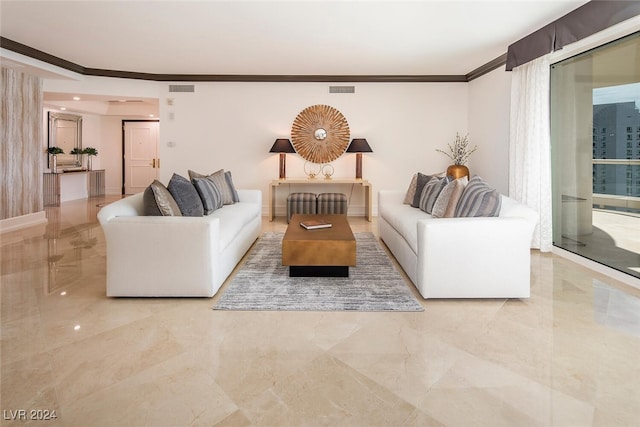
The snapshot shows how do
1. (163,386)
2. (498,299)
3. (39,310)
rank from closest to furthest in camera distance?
(163,386) → (39,310) → (498,299)

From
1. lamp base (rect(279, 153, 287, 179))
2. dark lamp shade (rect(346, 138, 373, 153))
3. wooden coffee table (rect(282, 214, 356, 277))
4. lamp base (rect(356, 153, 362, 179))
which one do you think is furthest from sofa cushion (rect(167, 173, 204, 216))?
lamp base (rect(356, 153, 362, 179))

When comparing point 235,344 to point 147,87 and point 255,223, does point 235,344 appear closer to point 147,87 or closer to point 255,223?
point 255,223

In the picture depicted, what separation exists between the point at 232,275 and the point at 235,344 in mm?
1426

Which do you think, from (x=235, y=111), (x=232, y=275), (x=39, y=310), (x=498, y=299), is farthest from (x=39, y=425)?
(x=235, y=111)

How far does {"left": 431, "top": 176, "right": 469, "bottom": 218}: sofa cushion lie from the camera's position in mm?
3586

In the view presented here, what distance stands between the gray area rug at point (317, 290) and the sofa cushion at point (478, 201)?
2.56ft

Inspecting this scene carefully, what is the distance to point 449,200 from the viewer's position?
3.69 m

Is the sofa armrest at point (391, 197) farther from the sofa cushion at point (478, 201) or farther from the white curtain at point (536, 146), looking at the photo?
the sofa cushion at point (478, 201)

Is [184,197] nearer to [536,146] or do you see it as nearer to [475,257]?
[475,257]

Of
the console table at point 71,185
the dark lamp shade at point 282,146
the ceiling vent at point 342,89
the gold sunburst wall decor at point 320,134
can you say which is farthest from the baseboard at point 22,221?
the ceiling vent at point 342,89

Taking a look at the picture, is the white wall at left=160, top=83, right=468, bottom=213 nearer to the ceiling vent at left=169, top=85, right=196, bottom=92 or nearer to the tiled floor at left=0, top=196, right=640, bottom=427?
the ceiling vent at left=169, top=85, right=196, bottom=92

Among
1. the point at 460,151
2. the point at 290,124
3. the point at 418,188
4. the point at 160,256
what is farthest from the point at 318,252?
A: the point at 460,151

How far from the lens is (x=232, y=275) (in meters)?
3.66

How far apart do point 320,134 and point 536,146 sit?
3655mm
